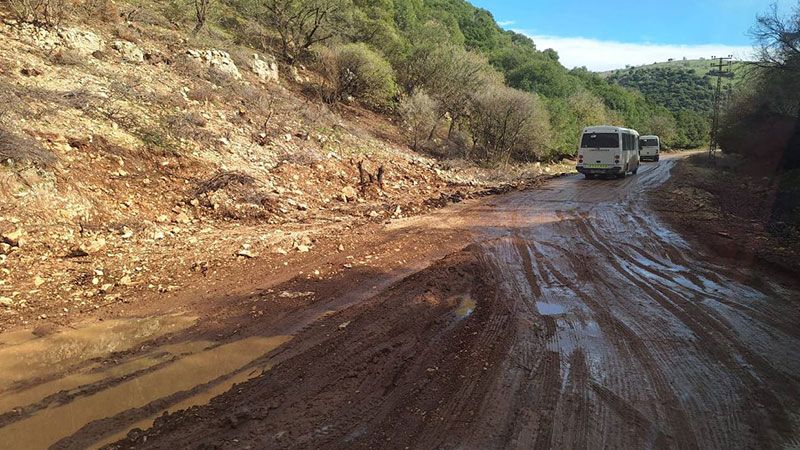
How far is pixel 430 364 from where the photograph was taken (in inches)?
174

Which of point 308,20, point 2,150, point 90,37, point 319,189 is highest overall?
point 308,20

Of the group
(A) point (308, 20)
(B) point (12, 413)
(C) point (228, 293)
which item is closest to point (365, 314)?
(C) point (228, 293)

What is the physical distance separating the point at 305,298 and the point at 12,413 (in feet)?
10.1

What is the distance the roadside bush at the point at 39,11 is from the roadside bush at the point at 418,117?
14.4 metres

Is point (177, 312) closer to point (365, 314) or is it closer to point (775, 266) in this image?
point (365, 314)

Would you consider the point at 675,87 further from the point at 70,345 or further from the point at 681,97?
the point at 70,345

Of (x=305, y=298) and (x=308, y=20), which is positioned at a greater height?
(x=308, y=20)

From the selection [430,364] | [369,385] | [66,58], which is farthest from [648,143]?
[369,385]

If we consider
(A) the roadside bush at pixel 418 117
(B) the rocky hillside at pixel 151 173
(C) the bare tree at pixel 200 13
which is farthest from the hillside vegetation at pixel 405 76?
(B) the rocky hillside at pixel 151 173

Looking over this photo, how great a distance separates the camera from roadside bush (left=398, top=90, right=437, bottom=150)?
23.7m

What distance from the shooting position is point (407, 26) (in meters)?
41.1

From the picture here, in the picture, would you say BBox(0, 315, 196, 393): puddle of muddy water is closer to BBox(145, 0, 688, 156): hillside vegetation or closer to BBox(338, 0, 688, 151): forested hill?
BBox(145, 0, 688, 156): hillside vegetation

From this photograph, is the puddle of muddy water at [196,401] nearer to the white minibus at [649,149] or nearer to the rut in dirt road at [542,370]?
the rut in dirt road at [542,370]

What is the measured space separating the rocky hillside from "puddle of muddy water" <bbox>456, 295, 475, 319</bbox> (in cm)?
327
